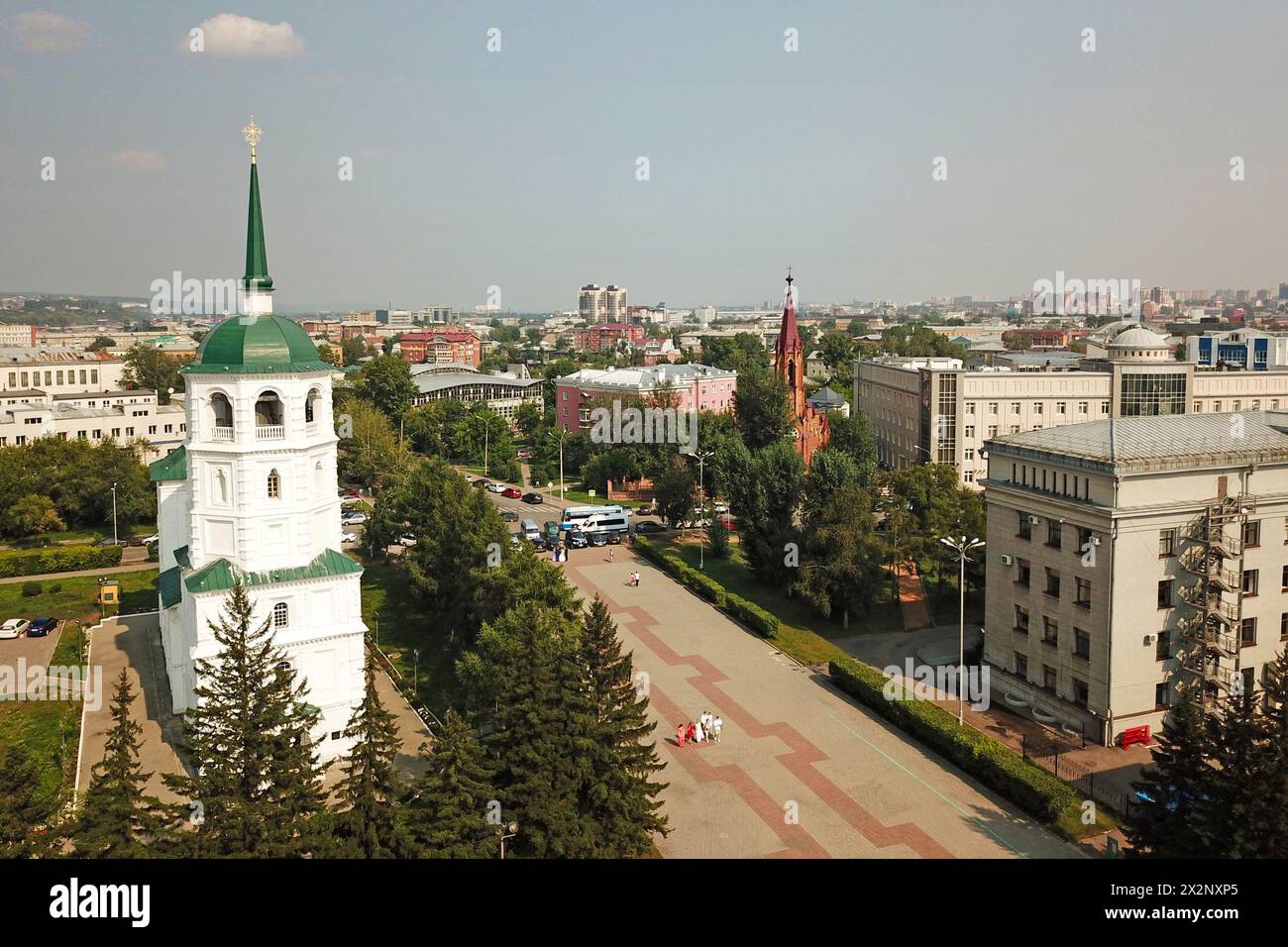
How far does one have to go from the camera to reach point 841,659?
30656 mm

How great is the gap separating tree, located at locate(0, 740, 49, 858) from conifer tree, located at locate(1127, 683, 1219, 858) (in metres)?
18.1

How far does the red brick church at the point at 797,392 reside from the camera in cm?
6136

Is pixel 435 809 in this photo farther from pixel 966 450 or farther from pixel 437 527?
pixel 966 450

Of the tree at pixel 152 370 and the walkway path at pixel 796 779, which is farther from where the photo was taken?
the tree at pixel 152 370

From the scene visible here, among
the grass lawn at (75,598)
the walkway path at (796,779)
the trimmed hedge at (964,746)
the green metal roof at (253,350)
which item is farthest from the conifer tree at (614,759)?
the grass lawn at (75,598)

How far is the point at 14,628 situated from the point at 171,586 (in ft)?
43.0

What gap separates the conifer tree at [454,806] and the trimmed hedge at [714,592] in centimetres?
1889

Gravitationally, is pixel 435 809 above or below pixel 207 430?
below

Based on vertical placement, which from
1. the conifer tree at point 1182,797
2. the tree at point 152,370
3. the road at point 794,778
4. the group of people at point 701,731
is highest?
the tree at point 152,370

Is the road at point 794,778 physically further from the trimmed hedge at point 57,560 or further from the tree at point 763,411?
the tree at point 763,411

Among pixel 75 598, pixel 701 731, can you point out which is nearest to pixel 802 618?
pixel 701 731
